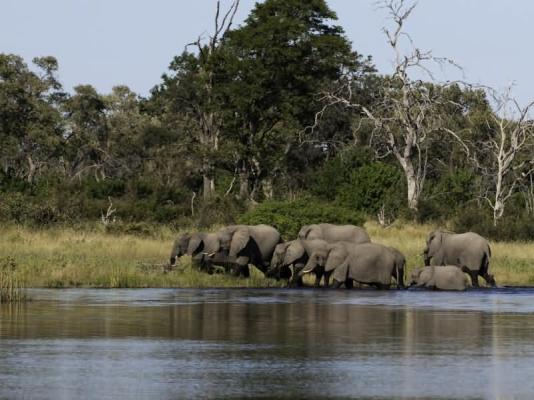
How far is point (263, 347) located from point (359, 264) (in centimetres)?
1330

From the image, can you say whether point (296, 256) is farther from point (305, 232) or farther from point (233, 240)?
point (305, 232)

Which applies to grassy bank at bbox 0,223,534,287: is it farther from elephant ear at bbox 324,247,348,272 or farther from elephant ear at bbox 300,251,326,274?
elephant ear at bbox 324,247,348,272

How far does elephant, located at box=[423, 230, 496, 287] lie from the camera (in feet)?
107

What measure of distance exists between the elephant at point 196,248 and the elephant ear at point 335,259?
128 inches

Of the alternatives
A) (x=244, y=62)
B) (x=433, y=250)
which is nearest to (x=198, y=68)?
(x=244, y=62)

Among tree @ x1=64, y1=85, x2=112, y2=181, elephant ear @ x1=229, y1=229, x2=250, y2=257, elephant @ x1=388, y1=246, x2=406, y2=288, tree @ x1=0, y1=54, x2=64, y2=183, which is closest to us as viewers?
elephant @ x1=388, y1=246, x2=406, y2=288

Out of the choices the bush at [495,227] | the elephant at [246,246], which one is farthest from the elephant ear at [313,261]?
the bush at [495,227]

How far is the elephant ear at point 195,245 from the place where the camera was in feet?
108

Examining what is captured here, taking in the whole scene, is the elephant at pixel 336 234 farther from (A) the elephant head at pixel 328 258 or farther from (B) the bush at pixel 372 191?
(B) the bush at pixel 372 191

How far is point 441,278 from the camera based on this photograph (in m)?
30.1

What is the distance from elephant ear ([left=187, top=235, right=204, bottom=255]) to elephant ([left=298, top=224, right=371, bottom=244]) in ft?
10.2

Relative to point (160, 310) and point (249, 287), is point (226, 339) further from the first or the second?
point (249, 287)

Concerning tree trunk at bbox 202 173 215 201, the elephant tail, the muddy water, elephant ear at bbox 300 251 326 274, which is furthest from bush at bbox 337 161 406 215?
the muddy water

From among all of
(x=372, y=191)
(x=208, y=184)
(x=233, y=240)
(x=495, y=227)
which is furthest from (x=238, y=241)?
(x=208, y=184)
